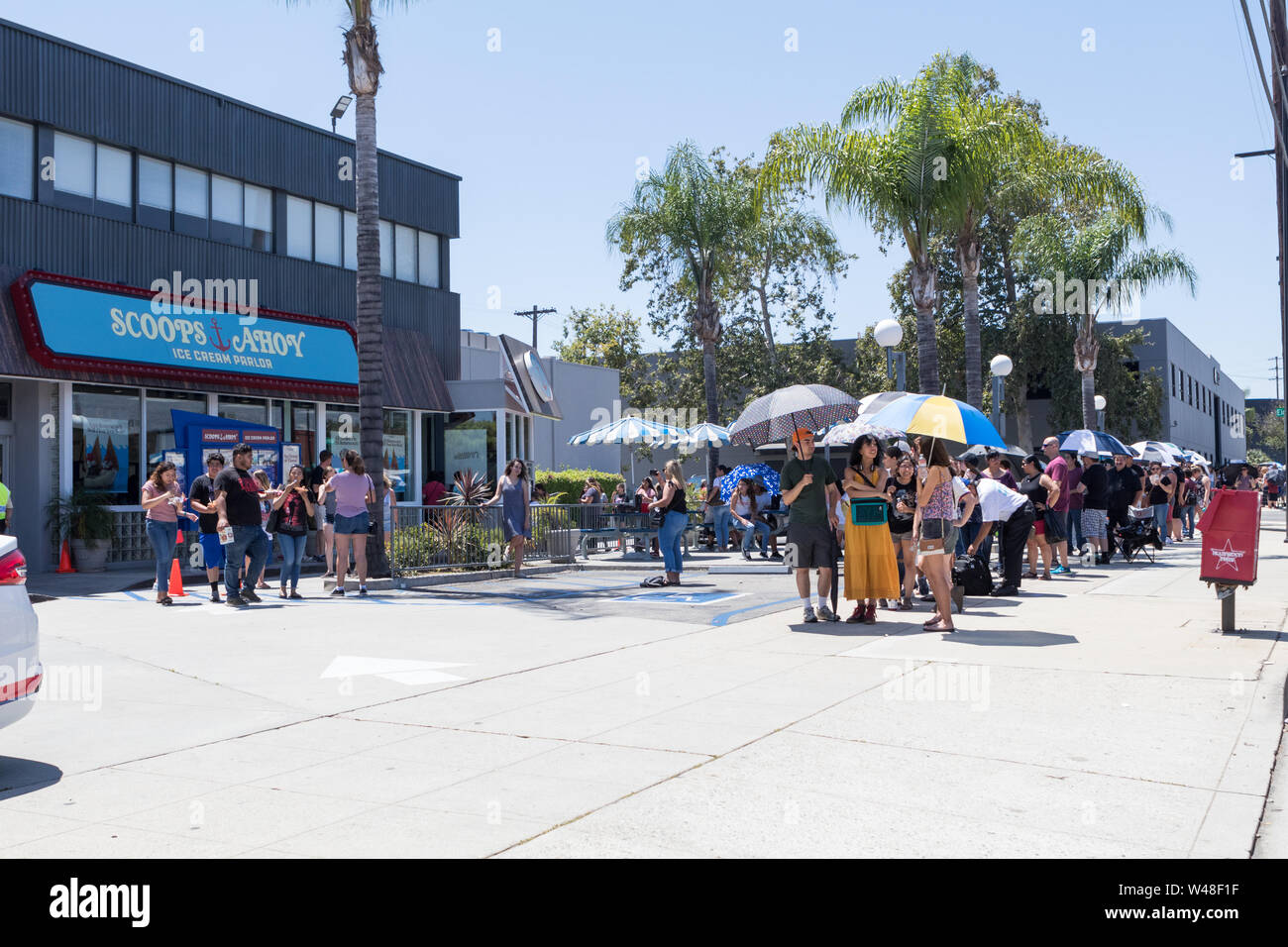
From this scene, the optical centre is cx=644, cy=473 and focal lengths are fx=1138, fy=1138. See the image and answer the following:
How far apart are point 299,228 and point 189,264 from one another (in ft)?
11.2

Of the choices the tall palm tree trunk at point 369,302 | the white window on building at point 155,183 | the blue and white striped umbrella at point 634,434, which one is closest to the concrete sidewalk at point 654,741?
the tall palm tree trunk at point 369,302

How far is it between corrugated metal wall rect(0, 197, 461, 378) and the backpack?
14872 mm

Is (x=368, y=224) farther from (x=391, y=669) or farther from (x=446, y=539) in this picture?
(x=391, y=669)

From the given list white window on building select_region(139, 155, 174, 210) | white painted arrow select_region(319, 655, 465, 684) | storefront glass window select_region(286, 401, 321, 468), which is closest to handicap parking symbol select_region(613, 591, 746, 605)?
white painted arrow select_region(319, 655, 465, 684)

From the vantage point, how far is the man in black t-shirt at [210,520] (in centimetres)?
1402

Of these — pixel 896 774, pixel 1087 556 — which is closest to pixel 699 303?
pixel 1087 556

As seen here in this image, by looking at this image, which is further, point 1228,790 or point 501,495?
point 501,495

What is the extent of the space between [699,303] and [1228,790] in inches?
1015

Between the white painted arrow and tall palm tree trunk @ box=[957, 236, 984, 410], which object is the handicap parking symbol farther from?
tall palm tree trunk @ box=[957, 236, 984, 410]

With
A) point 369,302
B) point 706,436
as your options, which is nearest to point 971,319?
point 706,436

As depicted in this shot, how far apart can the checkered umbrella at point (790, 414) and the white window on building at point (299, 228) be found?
10.4m

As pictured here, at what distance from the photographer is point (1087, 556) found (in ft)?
67.9

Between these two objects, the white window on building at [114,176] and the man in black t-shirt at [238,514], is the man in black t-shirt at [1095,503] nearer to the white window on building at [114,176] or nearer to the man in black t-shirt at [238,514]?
the man in black t-shirt at [238,514]
